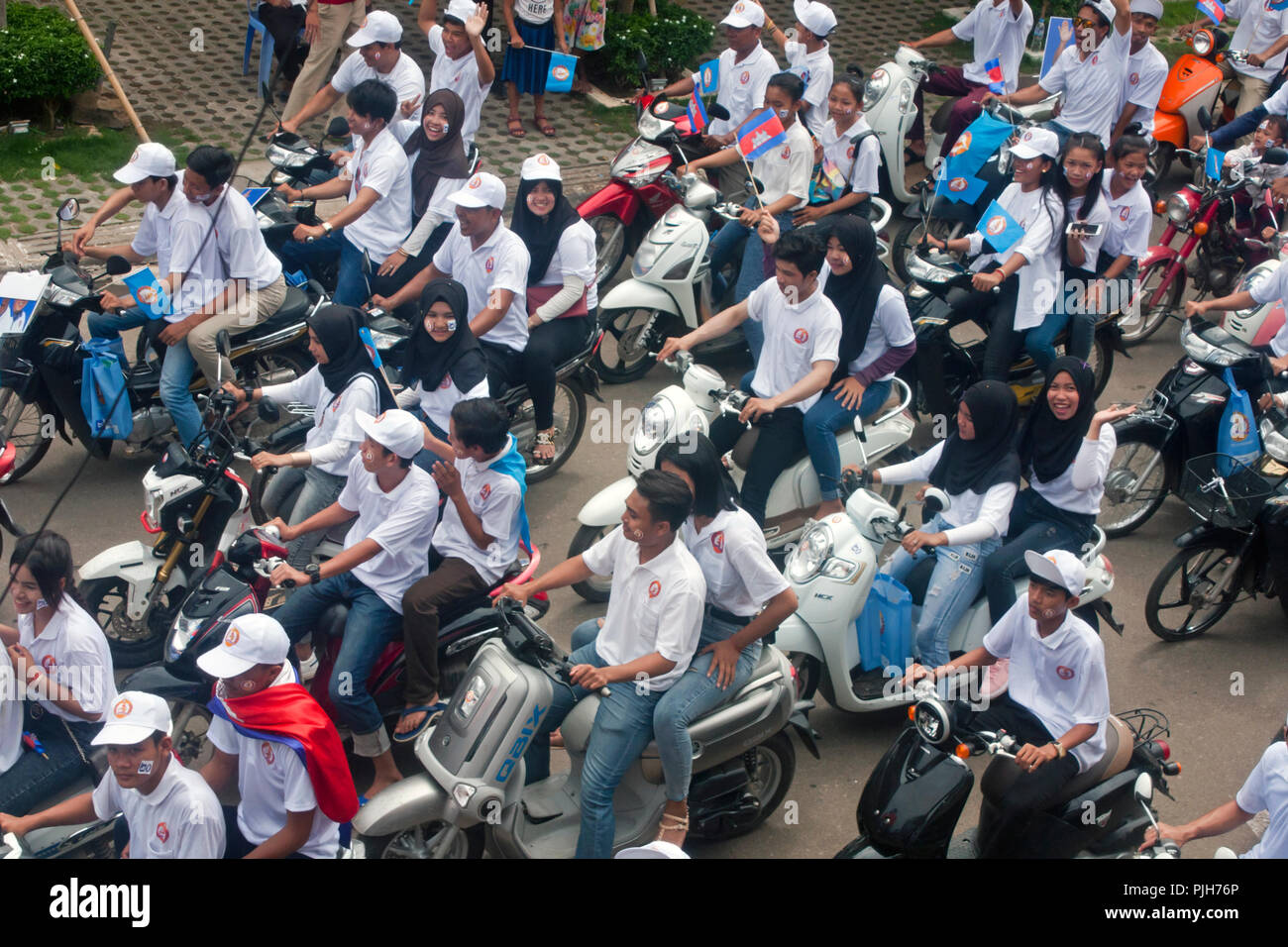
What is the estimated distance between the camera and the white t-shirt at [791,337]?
6664mm

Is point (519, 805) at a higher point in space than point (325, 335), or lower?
lower

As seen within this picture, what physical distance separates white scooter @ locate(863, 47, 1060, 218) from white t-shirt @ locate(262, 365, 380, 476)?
530 cm

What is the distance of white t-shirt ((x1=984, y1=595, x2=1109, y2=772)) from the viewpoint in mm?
4965

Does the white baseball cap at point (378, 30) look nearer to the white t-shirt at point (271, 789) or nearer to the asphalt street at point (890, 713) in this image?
the asphalt street at point (890, 713)

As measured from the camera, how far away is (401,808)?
4812mm

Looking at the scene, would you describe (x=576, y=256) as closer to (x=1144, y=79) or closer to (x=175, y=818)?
(x=175, y=818)

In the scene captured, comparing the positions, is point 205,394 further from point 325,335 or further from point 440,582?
point 440,582

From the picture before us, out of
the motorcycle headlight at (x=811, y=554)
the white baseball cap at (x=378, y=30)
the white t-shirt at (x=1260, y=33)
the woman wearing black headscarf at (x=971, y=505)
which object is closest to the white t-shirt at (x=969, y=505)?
the woman wearing black headscarf at (x=971, y=505)

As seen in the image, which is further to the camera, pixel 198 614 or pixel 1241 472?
pixel 1241 472

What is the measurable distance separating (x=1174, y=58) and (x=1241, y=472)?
29.0ft

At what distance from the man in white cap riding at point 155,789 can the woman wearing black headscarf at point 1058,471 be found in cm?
336

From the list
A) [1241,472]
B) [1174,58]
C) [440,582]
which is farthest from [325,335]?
[1174,58]
